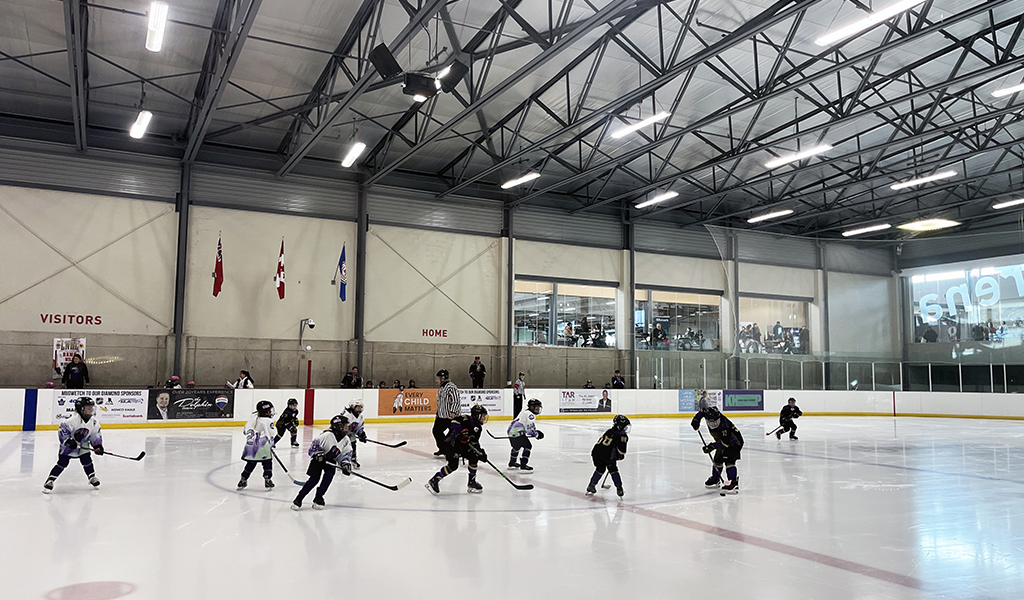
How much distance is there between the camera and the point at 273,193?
23.0 m

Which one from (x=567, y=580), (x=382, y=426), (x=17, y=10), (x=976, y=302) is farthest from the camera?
(x=976, y=302)

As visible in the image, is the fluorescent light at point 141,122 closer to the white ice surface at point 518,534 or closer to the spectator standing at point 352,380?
the white ice surface at point 518,534

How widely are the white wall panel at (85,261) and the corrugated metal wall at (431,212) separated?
6639 mm

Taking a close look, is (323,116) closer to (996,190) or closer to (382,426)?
(382,426)

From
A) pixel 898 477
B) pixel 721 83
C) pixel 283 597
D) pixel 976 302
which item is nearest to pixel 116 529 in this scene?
pixel 283 597

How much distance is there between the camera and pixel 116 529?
21.5 feet

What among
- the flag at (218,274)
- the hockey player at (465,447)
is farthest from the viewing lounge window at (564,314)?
the hockey player at (465,447)

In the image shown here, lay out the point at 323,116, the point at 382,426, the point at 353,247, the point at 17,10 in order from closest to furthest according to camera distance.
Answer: the point at 17,10 < the point at 323,116 < the point at 382,426 < the point at 353,247

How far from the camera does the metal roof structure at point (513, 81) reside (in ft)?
46.2

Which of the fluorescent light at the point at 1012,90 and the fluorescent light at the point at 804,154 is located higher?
the fluorescent light at the point at 1012,90

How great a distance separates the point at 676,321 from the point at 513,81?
58.1 feet

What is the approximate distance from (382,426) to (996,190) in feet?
86.7

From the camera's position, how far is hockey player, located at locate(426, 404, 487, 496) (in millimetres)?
8812

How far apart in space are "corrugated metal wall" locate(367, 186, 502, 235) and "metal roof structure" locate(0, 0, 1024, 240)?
416 mm
